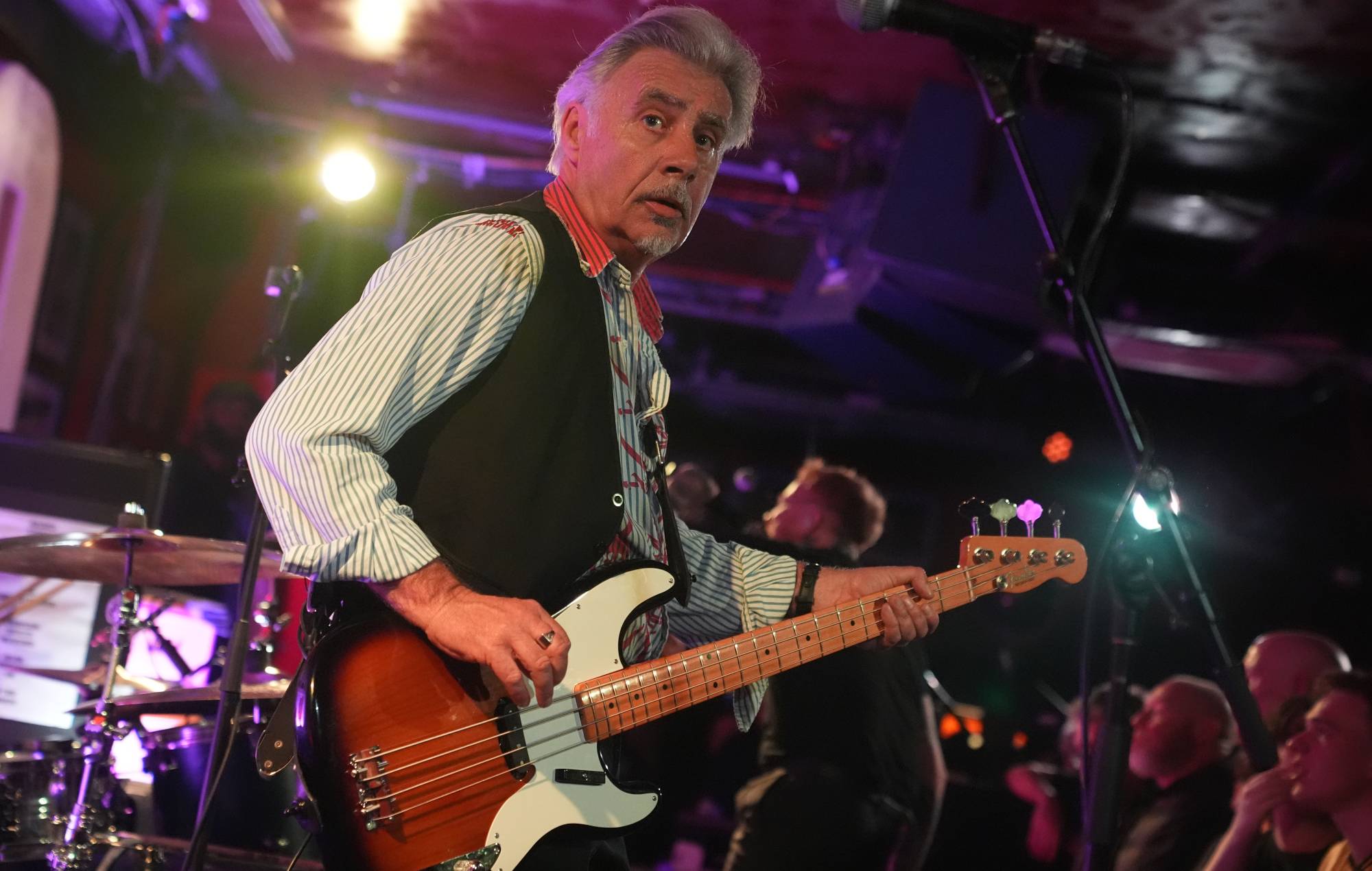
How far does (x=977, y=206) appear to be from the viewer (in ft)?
19.2

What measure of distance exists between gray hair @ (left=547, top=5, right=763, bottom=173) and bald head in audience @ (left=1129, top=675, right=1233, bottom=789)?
3.74 m

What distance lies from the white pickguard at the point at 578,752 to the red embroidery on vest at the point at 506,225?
2.32ft

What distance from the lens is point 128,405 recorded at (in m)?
7.88

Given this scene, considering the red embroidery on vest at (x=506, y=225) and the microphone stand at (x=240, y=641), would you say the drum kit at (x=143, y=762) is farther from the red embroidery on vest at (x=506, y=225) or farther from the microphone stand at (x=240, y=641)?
the red embroidery on vest at (x=506, y=225)

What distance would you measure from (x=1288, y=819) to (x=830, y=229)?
14.6 feet

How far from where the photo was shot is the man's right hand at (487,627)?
1.81m

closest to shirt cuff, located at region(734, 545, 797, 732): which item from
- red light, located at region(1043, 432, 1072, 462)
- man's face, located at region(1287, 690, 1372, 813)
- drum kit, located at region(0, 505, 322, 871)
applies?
drum kit, located at region(0, 505, 322, 871)

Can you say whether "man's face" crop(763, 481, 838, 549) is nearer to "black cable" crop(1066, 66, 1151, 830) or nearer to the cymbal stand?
"black cable" crop(1066, 66, 1151, 830)

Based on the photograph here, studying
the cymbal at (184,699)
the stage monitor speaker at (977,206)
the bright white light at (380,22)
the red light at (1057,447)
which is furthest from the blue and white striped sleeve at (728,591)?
the red light at (1057,447)

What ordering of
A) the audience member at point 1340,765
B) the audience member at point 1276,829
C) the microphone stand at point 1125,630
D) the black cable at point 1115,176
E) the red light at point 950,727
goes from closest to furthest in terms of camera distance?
the microphone stand at point 1125,630 < the black cable at point 1115,176 < the audience member at point 1340,765 < the audience member at point 1276,829 < the red light at point 950,727

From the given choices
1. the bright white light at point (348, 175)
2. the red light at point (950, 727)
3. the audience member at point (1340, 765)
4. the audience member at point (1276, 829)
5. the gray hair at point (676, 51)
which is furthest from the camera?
the red light at point (950, 727)

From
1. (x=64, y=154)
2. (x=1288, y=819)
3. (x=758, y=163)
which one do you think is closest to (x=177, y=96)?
(x=64, y=154)

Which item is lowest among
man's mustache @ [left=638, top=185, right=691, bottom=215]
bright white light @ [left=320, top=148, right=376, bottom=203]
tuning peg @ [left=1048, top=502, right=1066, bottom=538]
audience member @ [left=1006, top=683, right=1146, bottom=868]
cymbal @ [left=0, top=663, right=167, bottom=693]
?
audience member @ [left=1006, top=683, right=1146, bottom=868]

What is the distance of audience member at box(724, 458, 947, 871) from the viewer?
4.57 meters
